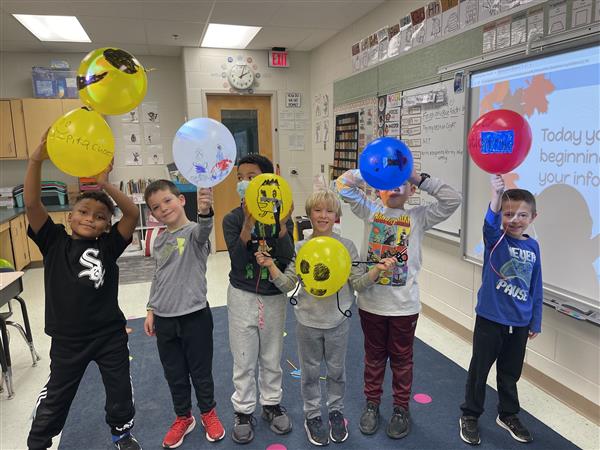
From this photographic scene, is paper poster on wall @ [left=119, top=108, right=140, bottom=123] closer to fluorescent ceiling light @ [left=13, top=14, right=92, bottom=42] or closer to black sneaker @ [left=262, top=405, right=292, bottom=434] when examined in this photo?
fluorescent ceiling light @ [left=13, top=14, right=92, bottom=42]

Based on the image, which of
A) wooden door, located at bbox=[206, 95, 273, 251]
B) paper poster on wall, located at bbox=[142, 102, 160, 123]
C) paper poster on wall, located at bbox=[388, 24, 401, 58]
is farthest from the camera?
paper poster on wall, located at bbox=[142, 102, 160, 123]

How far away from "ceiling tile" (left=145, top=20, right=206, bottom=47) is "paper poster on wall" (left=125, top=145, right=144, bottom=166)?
1413mm

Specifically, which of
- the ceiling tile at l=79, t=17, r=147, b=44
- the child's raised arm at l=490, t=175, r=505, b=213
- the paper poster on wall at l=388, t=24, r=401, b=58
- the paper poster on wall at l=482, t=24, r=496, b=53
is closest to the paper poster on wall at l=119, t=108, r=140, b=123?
the ceiling tile at l=79, t=17, r=147, b=44

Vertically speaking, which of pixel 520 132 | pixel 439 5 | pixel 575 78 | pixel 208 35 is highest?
pixel 208 35

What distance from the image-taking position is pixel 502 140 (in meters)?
1.75

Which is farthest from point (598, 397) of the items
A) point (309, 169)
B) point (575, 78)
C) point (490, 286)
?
point (309, 169)

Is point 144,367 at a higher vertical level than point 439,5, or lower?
lower

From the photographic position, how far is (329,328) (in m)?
1.83

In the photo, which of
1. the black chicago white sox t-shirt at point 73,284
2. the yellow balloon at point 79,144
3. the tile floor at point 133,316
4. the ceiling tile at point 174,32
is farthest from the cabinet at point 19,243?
the yellow balloon at point 79,144

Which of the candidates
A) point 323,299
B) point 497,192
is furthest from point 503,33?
point 323,299

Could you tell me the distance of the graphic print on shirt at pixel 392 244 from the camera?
1.90m

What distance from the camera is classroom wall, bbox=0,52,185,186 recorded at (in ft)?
17.1

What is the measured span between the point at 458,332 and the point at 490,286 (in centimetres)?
123

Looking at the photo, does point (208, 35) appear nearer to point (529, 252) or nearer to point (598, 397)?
point (529, 252)
